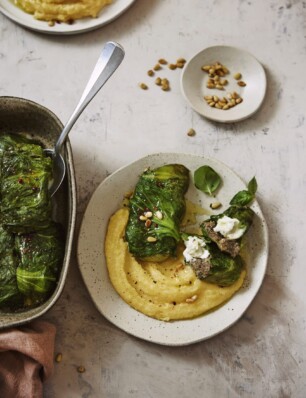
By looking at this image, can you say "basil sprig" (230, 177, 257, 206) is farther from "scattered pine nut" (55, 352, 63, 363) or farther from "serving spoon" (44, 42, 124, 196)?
"scattered pine nut" (55, 352, 63, 363)

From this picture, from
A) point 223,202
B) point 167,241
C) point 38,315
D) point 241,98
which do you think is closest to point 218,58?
point 241,98

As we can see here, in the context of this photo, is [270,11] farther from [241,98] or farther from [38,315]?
[38,315]

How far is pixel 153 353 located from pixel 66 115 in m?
2.04

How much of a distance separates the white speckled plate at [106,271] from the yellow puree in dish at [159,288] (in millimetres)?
68

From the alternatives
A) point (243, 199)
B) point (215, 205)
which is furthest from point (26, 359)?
point (243, 199)

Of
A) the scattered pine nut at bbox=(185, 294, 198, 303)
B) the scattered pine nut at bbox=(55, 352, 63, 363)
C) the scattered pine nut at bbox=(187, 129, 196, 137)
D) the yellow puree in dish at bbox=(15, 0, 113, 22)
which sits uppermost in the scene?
the yellow puree in dish at bbox=(15, 0, 113, 22)

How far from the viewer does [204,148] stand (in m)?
5.15

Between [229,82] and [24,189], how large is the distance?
6.61 feet

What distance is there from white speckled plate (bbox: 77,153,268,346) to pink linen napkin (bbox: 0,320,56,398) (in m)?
0.48

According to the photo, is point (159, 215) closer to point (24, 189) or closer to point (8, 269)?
point (24, 189)

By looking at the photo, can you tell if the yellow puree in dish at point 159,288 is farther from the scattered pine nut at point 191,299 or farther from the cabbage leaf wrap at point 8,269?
the cabbage leaf wrap at point 8,269

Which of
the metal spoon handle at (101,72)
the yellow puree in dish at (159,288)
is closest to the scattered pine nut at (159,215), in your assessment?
the yellow puree in dish at (159,288)

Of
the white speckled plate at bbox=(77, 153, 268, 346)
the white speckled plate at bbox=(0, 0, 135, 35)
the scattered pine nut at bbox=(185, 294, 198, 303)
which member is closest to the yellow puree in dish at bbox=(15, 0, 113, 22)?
the white speckled plate at bbox=(0, 0, 135, 35)

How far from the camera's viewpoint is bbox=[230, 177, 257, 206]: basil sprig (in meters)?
4.73
